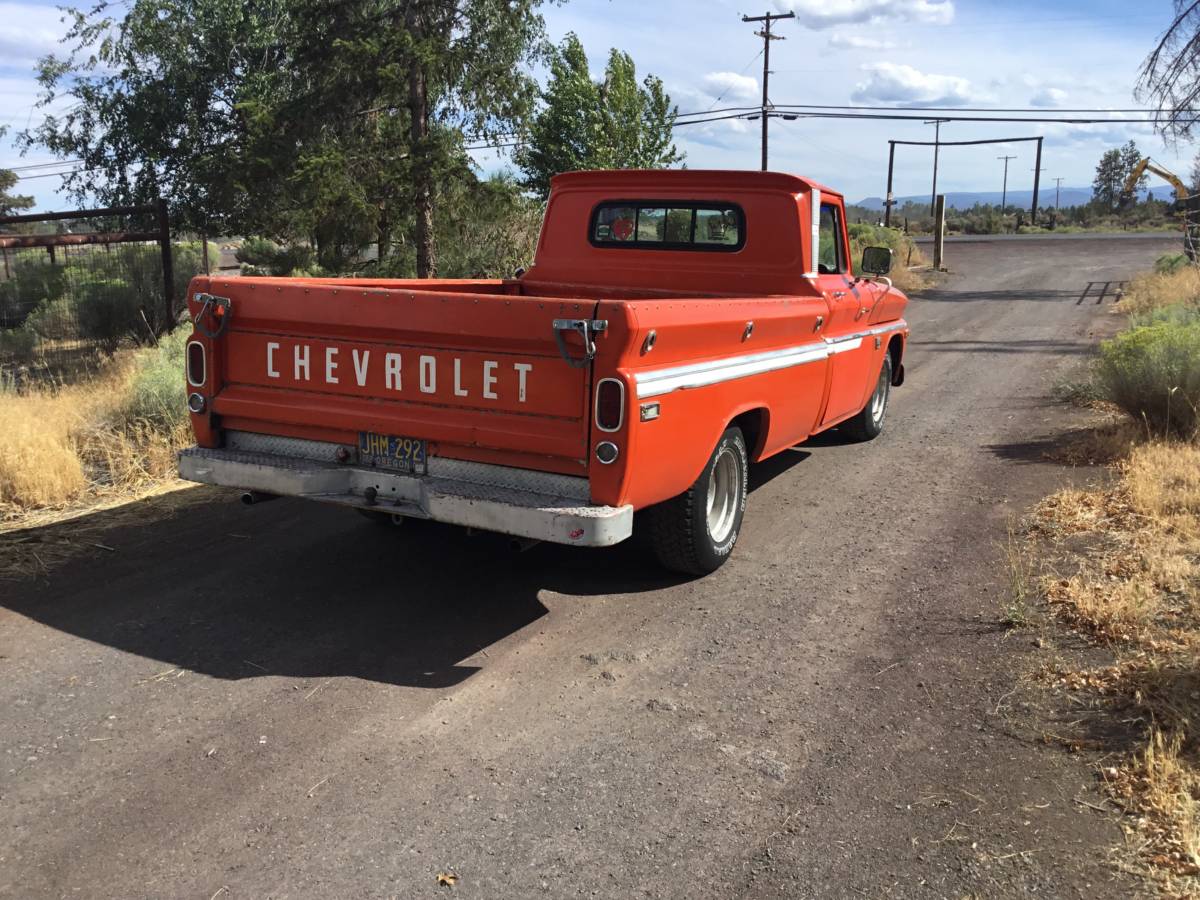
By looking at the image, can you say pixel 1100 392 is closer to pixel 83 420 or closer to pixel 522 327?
pixel 522 327

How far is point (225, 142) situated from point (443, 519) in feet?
52.5

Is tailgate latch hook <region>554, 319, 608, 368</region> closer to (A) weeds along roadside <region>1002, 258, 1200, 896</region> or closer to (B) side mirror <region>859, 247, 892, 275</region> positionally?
(A) weeds along roadside <region>1002, 258, 1200, 896</region>

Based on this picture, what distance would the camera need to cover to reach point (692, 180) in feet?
22.3

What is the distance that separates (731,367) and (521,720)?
2.19 m

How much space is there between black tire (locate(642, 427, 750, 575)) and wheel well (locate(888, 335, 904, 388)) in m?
4.15

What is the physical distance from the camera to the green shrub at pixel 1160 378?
25.8 ft

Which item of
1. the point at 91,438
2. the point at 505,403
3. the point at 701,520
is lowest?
the point at 91,438

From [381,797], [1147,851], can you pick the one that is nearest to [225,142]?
[381,797]

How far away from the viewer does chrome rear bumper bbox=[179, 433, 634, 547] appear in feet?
14.0

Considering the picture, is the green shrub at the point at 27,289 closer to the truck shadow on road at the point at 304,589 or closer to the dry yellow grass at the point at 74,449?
the dry yellow grass at the point at 74,449

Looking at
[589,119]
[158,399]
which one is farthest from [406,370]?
[589,119]

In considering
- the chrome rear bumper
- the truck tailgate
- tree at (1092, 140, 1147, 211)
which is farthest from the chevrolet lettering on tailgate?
tree at (1092, 140, 1147, 211)

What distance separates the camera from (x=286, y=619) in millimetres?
4789

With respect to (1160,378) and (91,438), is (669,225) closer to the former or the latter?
(1160,378)
